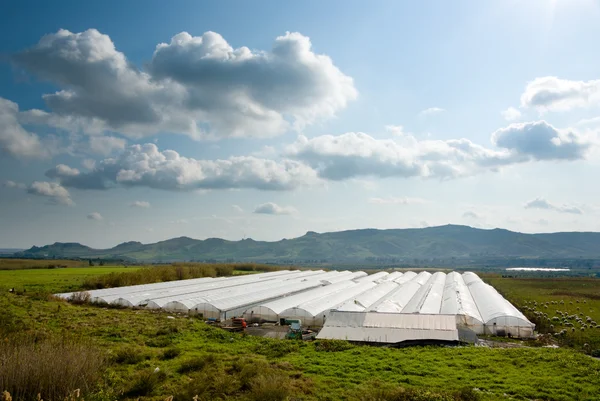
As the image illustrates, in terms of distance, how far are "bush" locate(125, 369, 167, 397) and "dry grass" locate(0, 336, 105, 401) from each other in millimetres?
1392

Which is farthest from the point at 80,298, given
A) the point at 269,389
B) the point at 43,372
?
the point at 269,389

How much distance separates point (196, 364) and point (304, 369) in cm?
421

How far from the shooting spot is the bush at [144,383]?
13.0 metres

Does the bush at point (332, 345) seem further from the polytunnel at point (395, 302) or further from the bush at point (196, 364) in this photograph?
the polytunnel at point (395, 302)

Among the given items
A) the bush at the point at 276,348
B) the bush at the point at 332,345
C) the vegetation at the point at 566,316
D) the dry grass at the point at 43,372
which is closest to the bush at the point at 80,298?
the bush at the point at 276,348

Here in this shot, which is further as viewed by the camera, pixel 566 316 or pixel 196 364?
pixel 566 316

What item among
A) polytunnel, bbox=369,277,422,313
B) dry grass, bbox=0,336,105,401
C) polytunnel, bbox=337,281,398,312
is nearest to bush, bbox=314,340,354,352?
polytunnel, bbox=369,277,422,313

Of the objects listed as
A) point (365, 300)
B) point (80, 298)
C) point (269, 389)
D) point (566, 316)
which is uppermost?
point (269, 389)

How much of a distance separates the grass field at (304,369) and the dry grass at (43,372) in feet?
2.44

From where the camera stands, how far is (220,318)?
1197 inches

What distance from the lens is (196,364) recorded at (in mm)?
15766

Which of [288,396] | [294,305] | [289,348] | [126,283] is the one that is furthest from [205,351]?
[126,283]

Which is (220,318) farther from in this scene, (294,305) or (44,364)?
(44,364)

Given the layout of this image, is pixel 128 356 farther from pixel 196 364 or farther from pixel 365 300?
pixel 365 300
